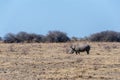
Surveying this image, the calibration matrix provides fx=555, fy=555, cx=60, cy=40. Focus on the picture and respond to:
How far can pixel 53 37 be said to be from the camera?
59.9 metres

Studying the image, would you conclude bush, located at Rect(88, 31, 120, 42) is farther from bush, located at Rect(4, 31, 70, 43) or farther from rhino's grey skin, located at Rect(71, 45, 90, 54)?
rhino's grey skin, located at Rect(71, 45, 90, 54)

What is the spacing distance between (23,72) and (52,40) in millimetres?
38304

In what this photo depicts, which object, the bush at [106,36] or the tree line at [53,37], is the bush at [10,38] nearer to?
the tree line at [53,37]

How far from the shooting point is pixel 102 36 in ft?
205

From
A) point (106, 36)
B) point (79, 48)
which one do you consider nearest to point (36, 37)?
point (106, 36)

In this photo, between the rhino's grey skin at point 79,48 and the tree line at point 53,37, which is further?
the tree line at point 53,37

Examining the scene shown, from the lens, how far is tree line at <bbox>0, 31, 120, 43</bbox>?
195 ft

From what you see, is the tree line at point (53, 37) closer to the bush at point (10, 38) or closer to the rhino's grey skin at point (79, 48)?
the bush at point (10, 38)

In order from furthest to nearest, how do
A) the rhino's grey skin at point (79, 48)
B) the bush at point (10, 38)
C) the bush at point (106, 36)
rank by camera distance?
the bush at point (106, 36) → the bush at point (10, 38) → the rhino's grey skin at point (79, 48)

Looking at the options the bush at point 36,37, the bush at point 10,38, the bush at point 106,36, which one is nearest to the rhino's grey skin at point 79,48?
the bush at point 36,37

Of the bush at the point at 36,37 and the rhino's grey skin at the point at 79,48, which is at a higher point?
the bush at the point at 36,37

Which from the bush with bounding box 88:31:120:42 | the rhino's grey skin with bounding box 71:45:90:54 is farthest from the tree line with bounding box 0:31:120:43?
the rhino's grey skin with bounding box 71:45:90:54

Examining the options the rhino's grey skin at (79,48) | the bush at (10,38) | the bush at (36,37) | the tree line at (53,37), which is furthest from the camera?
the tree line at (53,37)

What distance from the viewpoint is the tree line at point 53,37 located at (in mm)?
59438
